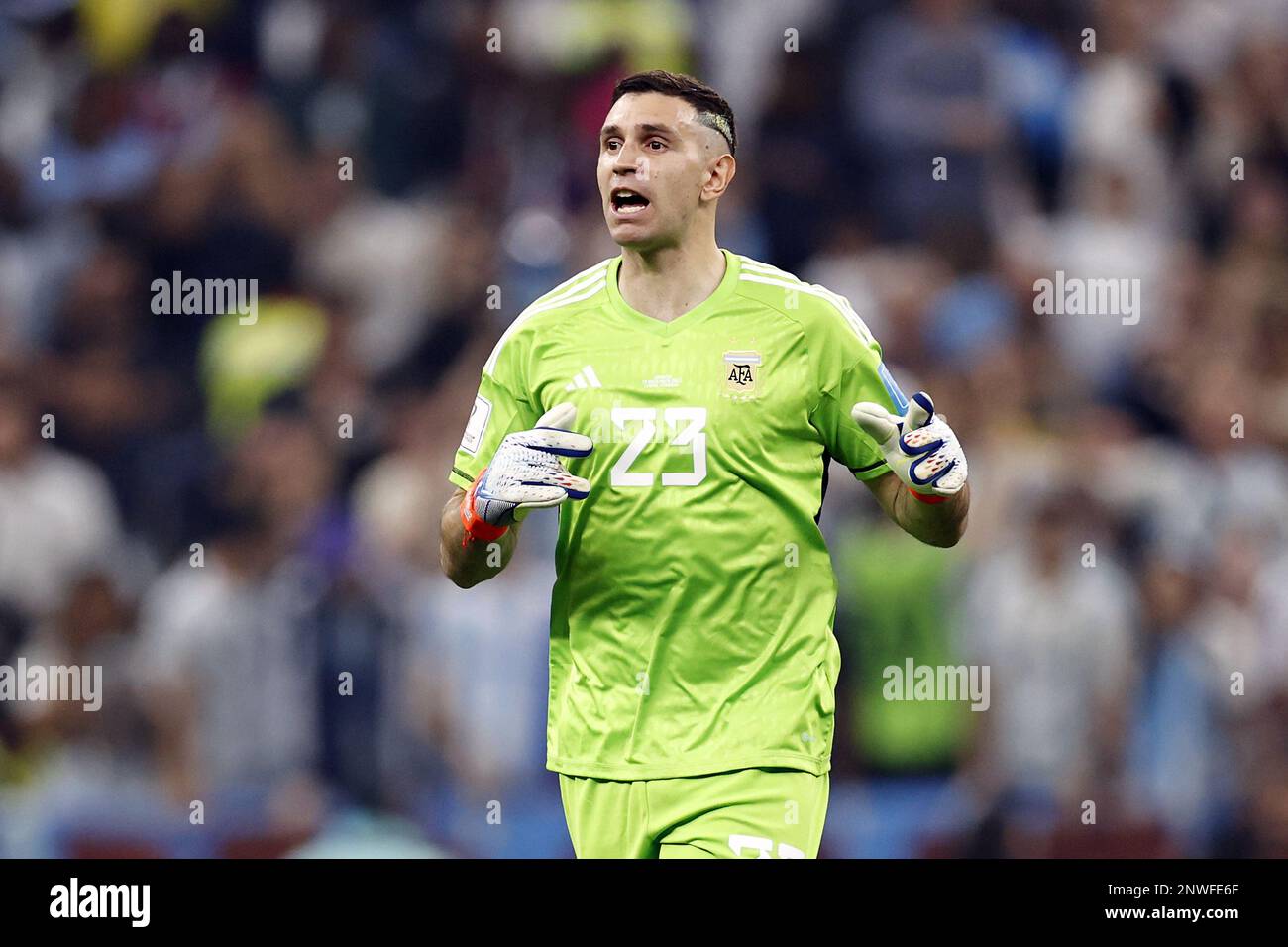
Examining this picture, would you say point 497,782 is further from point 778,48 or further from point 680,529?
point 778,48

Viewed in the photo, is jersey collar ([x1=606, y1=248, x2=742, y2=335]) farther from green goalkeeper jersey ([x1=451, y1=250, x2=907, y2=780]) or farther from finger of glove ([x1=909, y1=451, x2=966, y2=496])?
finger of glove ([x1=909, y1=451, x2=966, y2=496])

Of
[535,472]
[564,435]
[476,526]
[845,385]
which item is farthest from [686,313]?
[476,526]

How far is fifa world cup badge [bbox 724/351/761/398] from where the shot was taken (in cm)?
522

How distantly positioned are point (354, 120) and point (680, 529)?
525cm

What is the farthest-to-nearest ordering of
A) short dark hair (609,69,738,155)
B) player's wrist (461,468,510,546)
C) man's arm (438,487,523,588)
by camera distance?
short dark hair (609,69,738,155)
man's arm (438,487,523,588)
player's wrist (461,468,510,546)

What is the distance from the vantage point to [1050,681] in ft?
27.3

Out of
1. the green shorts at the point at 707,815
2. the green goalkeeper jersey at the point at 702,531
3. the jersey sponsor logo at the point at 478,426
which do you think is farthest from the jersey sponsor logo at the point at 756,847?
the jersey sponsor logo at the point at 478,426

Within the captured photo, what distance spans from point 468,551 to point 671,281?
89cm

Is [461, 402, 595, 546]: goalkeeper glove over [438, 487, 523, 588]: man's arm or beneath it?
over

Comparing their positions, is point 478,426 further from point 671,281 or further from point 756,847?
point 756,847

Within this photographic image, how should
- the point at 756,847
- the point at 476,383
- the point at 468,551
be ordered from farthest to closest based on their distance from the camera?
the point at 476,383 < the point at 468,551 < the point at 756,847

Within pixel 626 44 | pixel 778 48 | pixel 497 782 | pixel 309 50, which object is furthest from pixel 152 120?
pixel 497 782

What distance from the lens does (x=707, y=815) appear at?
16.4 feet

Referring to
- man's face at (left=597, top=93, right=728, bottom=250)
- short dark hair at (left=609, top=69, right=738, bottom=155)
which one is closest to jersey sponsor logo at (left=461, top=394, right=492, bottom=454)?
man's face at (left=597, top=93, right=728, bottom=250)
